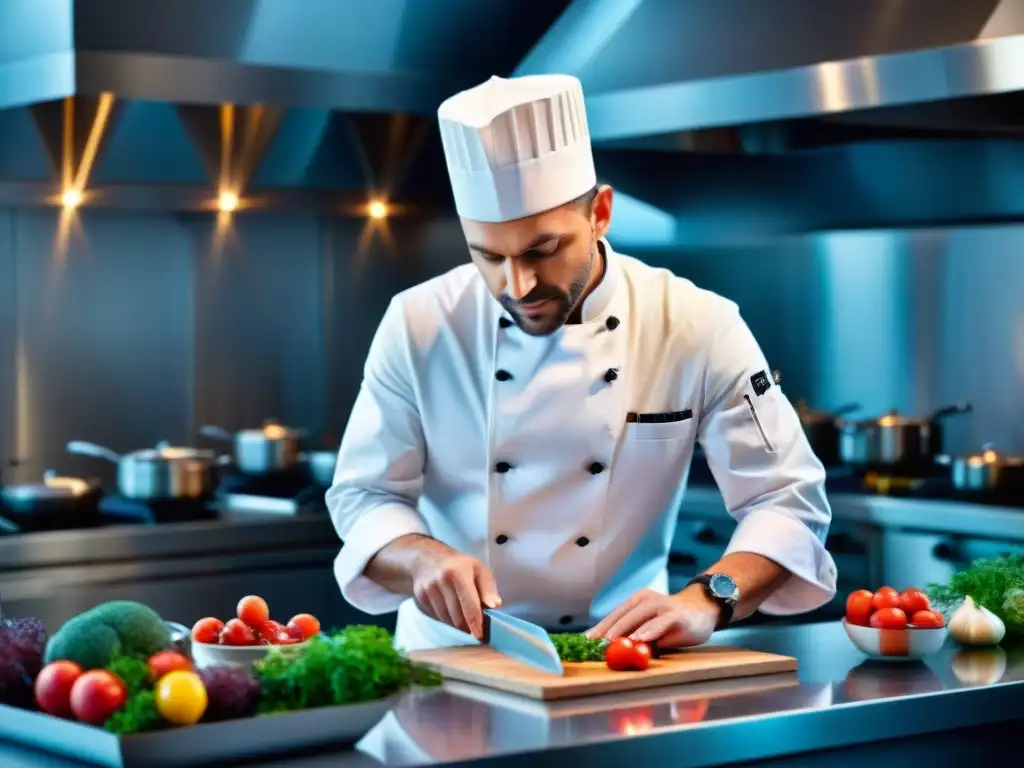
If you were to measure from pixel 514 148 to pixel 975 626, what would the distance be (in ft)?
3.43

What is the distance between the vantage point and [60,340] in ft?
16.2

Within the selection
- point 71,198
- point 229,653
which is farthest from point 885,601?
point 71,198

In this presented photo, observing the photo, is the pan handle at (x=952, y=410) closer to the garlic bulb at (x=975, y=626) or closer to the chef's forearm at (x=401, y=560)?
the garlic bulb at (x=975, y=626)

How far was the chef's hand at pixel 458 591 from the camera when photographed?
249 centimetres

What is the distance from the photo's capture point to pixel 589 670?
7.63 ft

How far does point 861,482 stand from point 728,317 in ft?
7.35

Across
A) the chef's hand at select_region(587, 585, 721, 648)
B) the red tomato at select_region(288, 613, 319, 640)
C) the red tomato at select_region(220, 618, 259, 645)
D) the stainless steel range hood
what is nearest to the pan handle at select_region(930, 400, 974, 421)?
the stainless steel range hood

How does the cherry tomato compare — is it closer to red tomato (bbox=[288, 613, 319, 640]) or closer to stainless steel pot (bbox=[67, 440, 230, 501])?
red tomato (bbox=[288, 613, 319, 640])

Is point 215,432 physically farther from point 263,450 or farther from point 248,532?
point 248,532

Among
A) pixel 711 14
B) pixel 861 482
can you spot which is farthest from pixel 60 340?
pixel 861 482

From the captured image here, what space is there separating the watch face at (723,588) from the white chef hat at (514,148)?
62 cm

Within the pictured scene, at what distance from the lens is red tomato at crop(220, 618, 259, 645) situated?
2.36 m

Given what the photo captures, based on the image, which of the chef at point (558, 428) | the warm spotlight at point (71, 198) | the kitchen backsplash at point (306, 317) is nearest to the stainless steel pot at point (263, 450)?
the kitchen backsplash at point (306, 317)

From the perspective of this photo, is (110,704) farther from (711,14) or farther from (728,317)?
(711,14)
